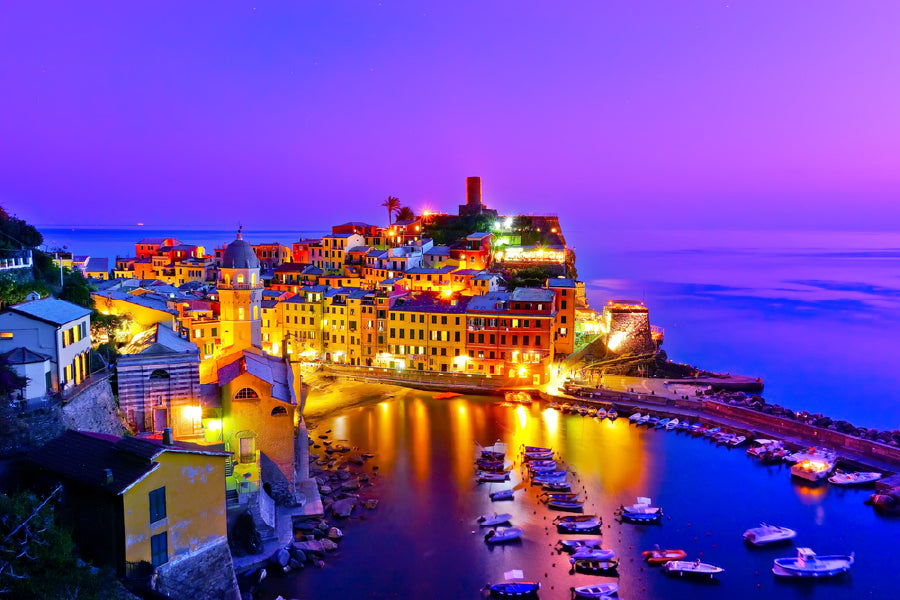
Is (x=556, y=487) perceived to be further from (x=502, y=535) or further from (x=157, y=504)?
(x=157, y=504)

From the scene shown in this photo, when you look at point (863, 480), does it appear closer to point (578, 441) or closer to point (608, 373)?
point (578, 441)

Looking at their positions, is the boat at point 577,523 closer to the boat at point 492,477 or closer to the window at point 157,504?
the boat at point 492,477

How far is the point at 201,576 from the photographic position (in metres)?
16.0

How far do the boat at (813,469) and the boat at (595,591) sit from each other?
15.2 meters

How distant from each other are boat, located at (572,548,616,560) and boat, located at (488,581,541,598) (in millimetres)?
2468

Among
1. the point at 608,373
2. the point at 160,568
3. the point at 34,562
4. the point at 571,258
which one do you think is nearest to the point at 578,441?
the point at 608,373

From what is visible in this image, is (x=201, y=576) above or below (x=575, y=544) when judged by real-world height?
above

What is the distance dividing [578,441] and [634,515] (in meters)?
9.96

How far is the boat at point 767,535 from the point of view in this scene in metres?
23.8

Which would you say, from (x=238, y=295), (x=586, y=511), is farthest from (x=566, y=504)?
(x=238, y=295)

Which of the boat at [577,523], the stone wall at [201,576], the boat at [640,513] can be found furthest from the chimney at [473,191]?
the stone wall at [201,576]

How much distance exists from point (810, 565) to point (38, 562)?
883 inches

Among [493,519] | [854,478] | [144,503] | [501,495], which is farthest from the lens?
[854,478]

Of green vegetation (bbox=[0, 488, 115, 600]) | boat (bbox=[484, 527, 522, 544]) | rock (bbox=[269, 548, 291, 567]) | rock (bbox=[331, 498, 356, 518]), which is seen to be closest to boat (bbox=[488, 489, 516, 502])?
boat (bbox=[484, 527, 522, 544])
